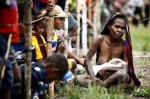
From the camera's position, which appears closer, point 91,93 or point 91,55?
point 91,93

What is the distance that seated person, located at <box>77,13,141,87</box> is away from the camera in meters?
7.06

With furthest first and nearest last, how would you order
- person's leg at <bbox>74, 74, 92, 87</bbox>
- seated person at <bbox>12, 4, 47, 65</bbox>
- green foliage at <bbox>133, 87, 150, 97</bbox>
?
person's leg at <bbox>74, 74, 92, 87</bbox>
green foliage at <bbox>133, 87, 150, 97</bbox>
seated person at <bbox>12, 4, 47, 65</bbox>

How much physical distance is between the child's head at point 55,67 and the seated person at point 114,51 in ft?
5.58

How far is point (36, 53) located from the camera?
6.47 meters

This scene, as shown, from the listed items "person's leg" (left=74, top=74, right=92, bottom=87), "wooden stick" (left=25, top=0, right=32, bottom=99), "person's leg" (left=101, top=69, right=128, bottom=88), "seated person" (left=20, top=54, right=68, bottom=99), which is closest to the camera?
"wooden stick" (left=25, top=0, right=32, bottom=99)

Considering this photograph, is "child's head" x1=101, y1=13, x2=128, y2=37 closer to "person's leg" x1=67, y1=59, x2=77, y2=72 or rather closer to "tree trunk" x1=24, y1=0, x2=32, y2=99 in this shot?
"person's leg" x1=67, y1=59, x2=77, y2=72

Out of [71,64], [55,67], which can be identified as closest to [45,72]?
[55,67]

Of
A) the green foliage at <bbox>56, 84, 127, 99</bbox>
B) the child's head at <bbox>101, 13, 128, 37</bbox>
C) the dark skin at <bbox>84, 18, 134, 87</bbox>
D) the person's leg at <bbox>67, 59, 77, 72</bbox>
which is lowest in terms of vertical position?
the green foliage at <bbox>56, 84, 127, 99</bbox>

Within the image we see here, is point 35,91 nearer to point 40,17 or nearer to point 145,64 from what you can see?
point 40,17

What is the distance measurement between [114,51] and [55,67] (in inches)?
92.9

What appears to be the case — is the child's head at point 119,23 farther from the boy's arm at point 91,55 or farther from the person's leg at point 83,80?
the person's leg at point 83,80

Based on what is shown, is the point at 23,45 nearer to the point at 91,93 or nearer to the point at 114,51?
the point at 91,93

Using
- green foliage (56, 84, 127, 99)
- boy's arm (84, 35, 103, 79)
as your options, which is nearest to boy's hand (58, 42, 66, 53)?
boy's arm (84, 35, 103, 79)

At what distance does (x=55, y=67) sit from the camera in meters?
5.38
